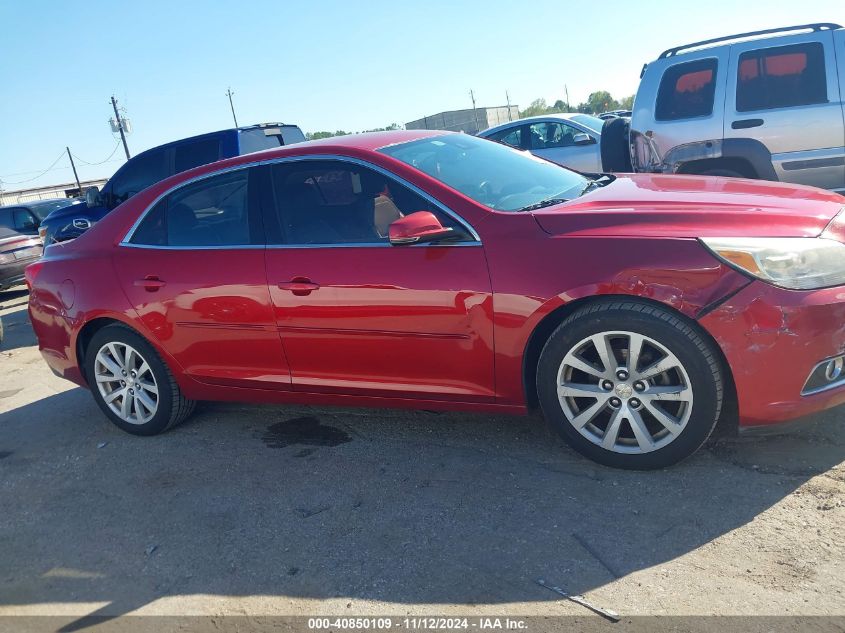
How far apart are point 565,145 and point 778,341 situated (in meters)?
8.49

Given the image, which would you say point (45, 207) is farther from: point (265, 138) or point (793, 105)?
point (793, 105)

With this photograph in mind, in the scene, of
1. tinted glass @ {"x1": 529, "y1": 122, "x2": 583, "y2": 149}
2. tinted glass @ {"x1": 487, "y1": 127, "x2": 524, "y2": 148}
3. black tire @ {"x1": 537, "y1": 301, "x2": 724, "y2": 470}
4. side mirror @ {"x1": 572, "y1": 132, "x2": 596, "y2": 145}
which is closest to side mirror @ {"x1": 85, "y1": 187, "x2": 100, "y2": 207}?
tinted glass @ {"x1": 487, "y1": 127, "x2": 524, "y2": 148}

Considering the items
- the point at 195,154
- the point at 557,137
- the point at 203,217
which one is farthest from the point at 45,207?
the point at 203,217

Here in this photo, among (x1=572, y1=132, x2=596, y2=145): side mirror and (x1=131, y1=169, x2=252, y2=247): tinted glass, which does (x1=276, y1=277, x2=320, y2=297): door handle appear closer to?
(x1=131, y1=169, x2=252, y2=247): tinted glass

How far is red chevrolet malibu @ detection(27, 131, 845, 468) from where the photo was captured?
10.1 feet

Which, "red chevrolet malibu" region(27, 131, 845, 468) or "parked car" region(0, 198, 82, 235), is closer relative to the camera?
"red chevrolet malibu" region(27, 131, 845, 468)

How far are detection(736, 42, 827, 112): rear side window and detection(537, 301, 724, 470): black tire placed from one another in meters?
4.01

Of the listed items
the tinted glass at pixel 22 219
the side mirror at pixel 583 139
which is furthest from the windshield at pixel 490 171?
the tinted glass at pixel 22 219

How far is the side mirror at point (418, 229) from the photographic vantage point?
339 centimetres

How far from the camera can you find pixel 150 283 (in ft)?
14.3

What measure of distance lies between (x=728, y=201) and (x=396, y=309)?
1.68 metres

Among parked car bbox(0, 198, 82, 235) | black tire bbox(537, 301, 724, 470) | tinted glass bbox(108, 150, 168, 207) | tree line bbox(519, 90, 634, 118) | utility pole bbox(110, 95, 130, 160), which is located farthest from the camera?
tree line bbox(519, 90, 634, 118)

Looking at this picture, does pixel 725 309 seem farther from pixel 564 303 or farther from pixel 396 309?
pixel 396 309

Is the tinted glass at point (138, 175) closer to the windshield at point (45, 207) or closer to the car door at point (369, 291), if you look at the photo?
the windshield at point (45, 207)
